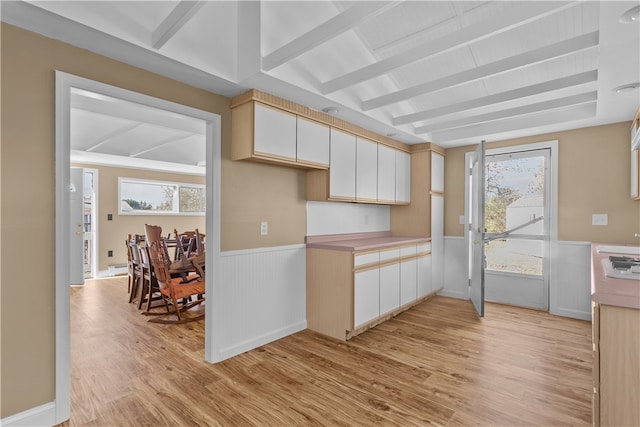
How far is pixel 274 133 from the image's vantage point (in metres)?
2.83

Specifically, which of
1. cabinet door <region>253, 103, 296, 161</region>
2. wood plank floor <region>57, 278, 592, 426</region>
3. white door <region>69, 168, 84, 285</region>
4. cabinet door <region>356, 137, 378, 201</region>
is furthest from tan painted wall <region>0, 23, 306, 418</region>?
white door <region>69, 168, 84, 285</region>

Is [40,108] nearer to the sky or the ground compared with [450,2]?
nearer to the ground

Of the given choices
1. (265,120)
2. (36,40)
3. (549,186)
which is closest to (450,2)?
(265,120)

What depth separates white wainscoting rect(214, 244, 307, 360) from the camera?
2.80 m

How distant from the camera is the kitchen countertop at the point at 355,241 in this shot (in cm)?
328

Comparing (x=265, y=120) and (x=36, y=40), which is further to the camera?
(x=265, y=120)

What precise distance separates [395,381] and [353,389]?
339 millimetres

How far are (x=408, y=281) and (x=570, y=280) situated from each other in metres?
1.92

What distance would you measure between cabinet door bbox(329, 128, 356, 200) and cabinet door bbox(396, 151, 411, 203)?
3.33ft

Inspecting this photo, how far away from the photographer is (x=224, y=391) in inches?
89.6

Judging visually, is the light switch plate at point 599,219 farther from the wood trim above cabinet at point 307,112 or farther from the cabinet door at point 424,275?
the wood trim above cabinet at point 307,112

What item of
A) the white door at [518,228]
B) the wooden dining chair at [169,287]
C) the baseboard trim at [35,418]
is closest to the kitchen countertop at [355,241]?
the white door at [518,228]

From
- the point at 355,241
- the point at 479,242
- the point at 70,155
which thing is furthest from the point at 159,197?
the point at 479,242

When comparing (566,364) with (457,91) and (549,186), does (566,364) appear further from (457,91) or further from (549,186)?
(457,91)
